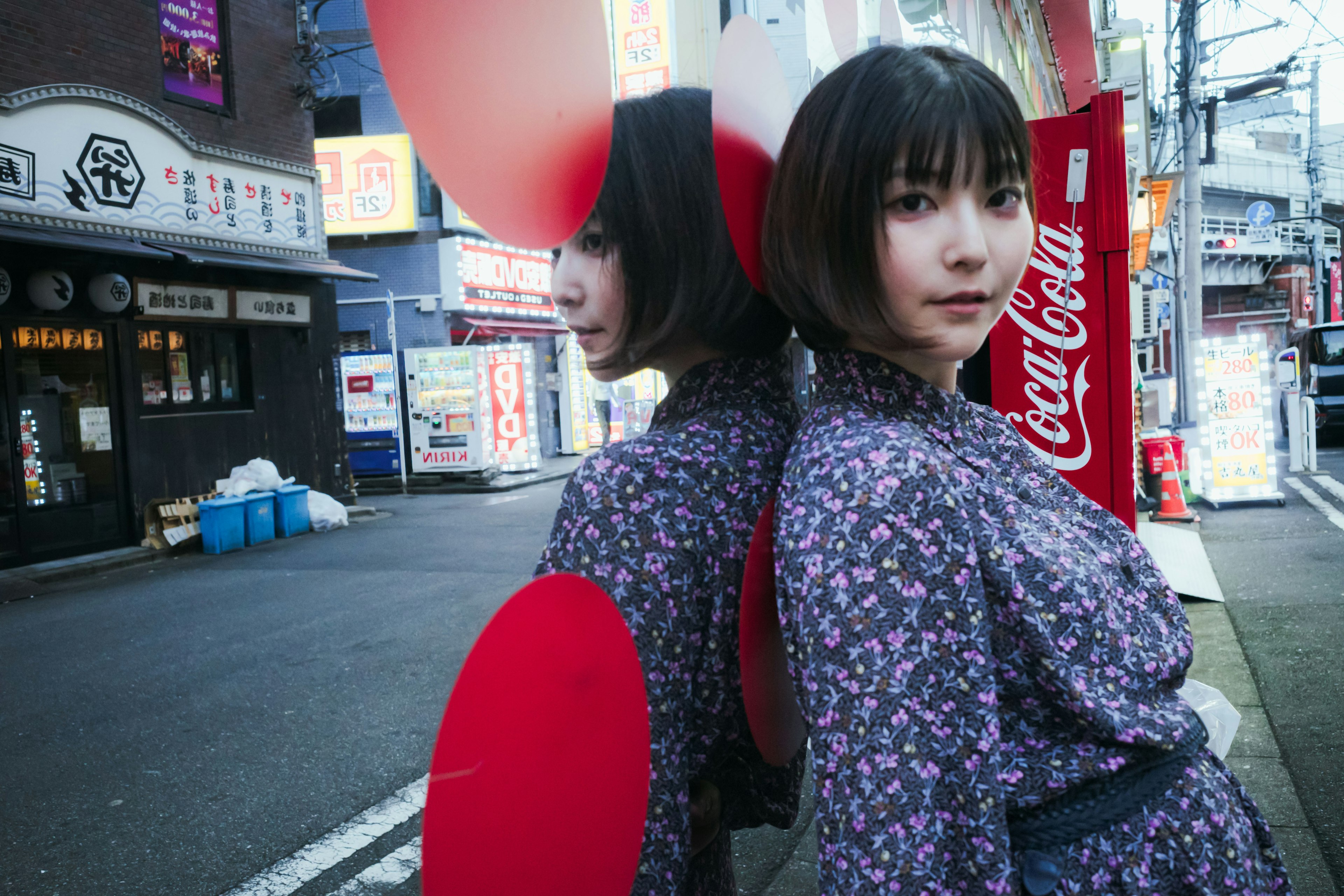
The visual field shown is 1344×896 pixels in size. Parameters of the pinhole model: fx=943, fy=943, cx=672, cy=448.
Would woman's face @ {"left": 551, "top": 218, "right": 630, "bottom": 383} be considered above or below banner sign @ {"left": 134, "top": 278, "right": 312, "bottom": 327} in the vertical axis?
below

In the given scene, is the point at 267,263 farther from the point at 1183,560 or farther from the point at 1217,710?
the point at 1217,710

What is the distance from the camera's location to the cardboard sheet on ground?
544 cm

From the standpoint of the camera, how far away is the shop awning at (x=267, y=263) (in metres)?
9.42

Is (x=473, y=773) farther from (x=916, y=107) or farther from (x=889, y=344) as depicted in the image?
(x=916, y=107)

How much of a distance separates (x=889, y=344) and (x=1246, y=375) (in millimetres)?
9697

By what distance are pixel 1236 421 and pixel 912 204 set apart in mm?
9501

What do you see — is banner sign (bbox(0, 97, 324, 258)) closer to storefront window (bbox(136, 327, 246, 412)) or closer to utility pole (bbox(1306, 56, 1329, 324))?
storefront window (bbox(136, 327, 246, 412))

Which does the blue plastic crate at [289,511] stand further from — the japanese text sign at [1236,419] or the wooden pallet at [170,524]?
the japanese text sign at [1236,419]

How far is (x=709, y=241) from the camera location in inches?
40.2

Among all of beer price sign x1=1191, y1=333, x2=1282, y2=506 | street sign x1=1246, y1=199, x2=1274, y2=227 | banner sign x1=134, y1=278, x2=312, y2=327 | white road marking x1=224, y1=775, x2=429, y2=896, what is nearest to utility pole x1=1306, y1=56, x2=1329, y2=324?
street sign x1=1246, y1=199, x2=1274, y2=227

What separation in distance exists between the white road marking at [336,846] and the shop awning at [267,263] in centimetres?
747

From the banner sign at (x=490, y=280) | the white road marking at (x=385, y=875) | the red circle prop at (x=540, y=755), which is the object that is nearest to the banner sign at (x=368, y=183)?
the banner sign at (x=490, y=280)

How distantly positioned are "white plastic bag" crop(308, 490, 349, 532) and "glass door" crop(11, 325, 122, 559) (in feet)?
6.20

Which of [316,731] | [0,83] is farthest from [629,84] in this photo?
[0,83]
